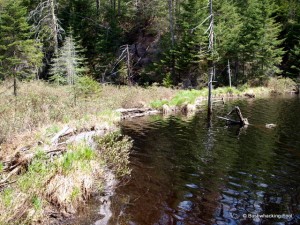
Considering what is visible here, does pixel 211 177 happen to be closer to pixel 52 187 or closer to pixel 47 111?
pixel 52 187

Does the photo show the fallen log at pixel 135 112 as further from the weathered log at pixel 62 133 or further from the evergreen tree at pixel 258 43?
the evergreen tree at pixel 258 43

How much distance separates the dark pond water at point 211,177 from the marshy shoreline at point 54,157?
0.90 m

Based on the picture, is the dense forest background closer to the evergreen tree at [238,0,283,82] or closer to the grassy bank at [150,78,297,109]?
the evergreen tree at [238,0,283,82]

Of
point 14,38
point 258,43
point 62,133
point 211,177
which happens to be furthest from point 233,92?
point 211,177

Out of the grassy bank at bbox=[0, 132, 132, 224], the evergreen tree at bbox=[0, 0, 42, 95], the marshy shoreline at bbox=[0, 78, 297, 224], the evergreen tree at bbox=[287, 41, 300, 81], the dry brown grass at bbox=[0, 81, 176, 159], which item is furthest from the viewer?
the evergreen tree at bbox=[287, 41, 300, 81]

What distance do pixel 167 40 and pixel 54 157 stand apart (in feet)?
120

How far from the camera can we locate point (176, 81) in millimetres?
42125

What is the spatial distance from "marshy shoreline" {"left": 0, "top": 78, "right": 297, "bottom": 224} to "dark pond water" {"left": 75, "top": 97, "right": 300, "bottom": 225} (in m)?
0.90

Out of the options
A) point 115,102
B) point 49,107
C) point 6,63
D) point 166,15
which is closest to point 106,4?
point 166,15

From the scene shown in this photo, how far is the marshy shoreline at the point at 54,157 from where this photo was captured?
6.41 metres

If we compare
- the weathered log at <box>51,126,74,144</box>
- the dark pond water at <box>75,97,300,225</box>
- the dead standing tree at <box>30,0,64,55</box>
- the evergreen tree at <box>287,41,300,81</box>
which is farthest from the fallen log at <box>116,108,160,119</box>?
the evergreen tree at <box>287,41,300,81</box>

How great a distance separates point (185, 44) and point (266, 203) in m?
34.2

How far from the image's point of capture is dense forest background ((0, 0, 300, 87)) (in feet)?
132

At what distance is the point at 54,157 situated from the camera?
27.8ft
